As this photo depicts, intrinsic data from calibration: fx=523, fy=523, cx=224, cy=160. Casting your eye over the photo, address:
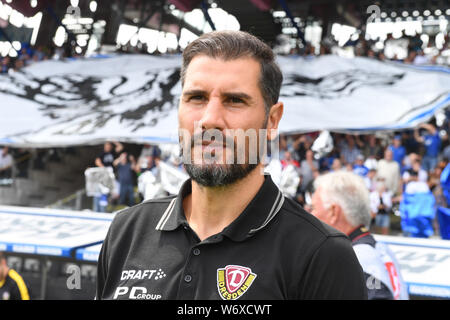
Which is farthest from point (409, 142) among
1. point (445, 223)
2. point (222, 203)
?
point (222, 203)

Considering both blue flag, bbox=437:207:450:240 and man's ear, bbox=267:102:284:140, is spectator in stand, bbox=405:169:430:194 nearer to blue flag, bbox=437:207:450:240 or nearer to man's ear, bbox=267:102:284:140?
blue flag, bbox=437:207:450:240

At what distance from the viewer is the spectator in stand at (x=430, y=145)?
1140 centimetres

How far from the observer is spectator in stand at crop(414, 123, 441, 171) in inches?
449

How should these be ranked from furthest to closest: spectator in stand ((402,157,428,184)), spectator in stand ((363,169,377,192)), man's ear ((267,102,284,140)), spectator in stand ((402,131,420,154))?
spectator in stand ((402,131,420,154)) → spectator in stand ((363,169,377,192)) → spectator in stand ((402,157,428,184)) → man's ear ((267,102,284,140))

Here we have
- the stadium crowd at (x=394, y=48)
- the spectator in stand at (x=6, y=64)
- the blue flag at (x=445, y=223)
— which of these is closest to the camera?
the blue flag at (x=445, y=223)

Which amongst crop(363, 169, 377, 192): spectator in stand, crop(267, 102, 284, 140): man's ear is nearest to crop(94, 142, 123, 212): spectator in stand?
crop(363, 169, 377, 192): spectator in stand

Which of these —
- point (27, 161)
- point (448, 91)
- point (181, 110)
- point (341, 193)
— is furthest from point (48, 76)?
point (181, 110)

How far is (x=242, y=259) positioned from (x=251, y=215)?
0.14 m

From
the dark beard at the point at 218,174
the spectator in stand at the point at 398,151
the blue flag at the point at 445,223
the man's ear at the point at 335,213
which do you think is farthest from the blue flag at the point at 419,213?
the dark beard at the point at 218,174

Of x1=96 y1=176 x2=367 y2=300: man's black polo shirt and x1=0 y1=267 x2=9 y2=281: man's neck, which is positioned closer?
x1=96 y1=176 x2=367 y2=300: man's black polo shirt

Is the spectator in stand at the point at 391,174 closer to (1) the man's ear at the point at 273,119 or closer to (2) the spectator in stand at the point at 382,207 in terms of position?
(2) the spectator in stand at the point at 382,207

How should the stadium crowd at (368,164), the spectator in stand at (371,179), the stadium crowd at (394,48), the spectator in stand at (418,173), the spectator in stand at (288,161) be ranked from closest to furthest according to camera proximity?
the spectator in stand at (418,173) < the stadium crowd at (368,164) < the spectator in stand at (288,161) < the spectator in stand at (371,179) < the stadium crowd at (394,48)

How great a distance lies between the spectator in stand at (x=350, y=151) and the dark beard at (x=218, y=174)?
10637 millimetres

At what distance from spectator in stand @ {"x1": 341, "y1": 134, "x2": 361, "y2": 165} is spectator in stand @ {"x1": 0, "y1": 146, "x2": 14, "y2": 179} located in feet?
29.9
